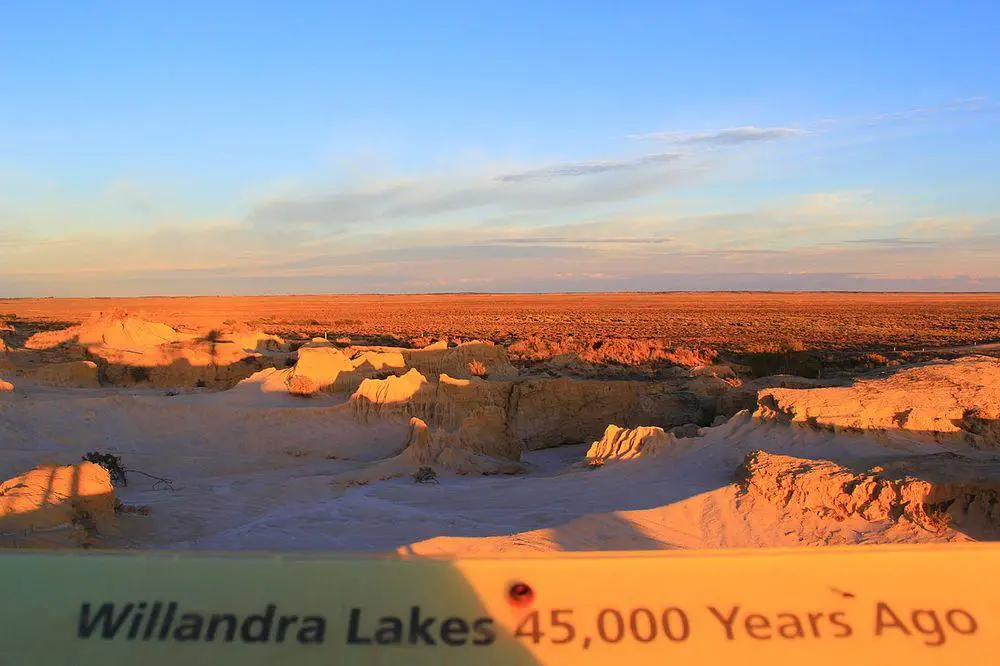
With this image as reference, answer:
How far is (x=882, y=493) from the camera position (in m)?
7.03

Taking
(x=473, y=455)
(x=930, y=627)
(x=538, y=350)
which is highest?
(x=930, y=627)

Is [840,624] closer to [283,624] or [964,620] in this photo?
[964,620]

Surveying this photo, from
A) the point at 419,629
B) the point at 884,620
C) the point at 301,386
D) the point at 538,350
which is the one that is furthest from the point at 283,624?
the point at 538,350

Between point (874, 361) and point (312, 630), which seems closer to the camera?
point (312, 630)

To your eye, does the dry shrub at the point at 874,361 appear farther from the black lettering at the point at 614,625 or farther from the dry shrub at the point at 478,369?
the black lettering at the point at 614,625

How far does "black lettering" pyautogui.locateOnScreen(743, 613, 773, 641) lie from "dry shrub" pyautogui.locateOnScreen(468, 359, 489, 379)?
14.9 m

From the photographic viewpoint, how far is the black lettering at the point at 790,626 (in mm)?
2688

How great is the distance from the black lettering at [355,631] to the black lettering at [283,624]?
0.64 ft

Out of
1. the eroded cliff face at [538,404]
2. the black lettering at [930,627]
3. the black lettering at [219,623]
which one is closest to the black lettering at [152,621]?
the black lettering at [219,623]

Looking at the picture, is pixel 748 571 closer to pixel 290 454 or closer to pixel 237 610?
pixel 237 610

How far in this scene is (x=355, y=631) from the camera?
8.66ft

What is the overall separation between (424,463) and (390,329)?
3575 centimetres

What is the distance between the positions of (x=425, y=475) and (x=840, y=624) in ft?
26.6

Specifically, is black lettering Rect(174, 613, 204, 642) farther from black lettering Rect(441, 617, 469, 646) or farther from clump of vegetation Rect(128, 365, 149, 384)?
clump of vegetation Rect(128, 365, 149, 384)
